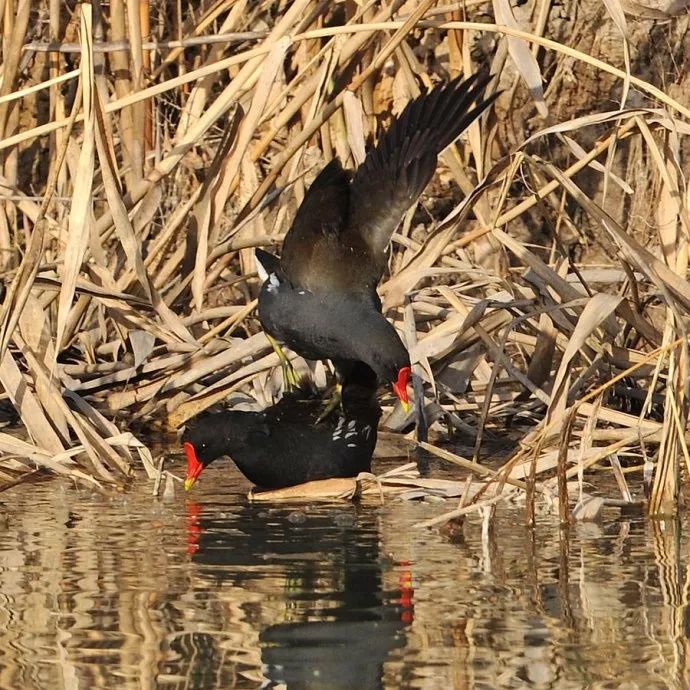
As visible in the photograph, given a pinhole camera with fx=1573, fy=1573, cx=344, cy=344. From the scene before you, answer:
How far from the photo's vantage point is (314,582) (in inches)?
143

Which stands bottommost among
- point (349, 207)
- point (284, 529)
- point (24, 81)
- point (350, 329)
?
point (284, 529)

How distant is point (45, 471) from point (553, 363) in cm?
204

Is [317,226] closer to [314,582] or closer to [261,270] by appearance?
[261,270]

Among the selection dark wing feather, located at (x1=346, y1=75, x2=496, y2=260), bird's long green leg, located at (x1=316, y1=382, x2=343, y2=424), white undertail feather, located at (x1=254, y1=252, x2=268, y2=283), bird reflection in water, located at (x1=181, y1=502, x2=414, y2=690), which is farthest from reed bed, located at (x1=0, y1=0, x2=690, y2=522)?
bird reflection in water, located at (x1=181, y1=502, x2=414, y2=690)

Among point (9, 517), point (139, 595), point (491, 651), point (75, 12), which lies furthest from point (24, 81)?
point (491, 651)

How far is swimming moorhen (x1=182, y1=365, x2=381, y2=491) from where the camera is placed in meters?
5.00

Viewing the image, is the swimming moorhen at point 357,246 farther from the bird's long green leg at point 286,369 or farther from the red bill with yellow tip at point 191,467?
the red bill with yellow tip at point 191,467

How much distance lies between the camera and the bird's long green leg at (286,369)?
5.85 m

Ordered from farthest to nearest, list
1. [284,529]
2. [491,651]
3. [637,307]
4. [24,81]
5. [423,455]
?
1. [24,81]
2. [423,455]
3. [637,307]
4. [284,529]
5. [491,651]

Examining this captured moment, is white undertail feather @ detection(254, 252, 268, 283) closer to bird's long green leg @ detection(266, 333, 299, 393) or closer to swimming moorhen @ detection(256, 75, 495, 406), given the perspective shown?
swimming moorhen @ detection(256, 75, 495, 406)

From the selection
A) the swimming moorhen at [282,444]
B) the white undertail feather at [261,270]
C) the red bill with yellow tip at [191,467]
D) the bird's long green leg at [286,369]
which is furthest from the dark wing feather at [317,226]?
the red bill with yellow tip at [191,467]

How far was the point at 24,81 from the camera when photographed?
23.2 ft

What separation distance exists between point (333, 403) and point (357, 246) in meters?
0.67

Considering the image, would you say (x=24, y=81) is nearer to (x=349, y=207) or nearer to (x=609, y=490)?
(x=349, y=207)
